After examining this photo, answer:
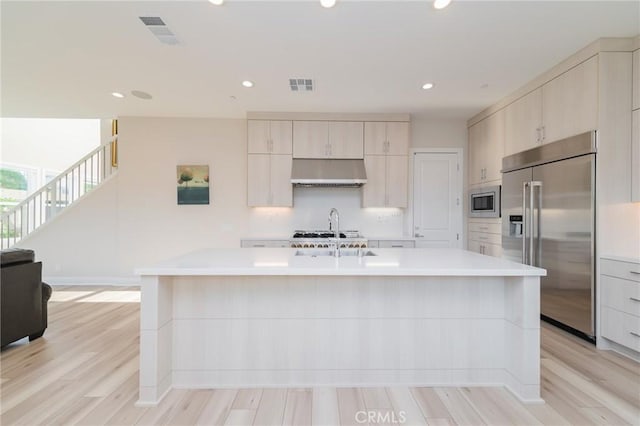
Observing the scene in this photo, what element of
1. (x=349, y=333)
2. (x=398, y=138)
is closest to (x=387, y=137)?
(x=398, y=138)

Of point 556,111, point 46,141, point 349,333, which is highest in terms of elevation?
point 46,141

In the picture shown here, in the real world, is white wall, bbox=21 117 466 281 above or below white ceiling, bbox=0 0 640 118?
below

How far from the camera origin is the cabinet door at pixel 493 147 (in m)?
4.20

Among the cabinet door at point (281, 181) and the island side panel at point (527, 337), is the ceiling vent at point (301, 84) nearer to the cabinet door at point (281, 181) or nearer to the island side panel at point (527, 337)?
the cabinet door at point (281, 181)

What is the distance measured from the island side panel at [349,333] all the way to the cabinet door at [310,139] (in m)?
2.95

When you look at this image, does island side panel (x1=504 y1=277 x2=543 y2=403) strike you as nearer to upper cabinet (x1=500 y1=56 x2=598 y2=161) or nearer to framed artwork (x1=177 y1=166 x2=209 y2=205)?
upper cabinet (x1=500 y1=56 x2=598 y2=161)

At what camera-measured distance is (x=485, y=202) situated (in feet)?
14.8

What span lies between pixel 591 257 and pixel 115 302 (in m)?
5.40

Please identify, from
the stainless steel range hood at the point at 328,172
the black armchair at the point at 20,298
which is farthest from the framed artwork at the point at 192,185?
the black armchair at the point at 20,298

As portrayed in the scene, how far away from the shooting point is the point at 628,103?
2.71 meters

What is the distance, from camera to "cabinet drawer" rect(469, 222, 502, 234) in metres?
4.22

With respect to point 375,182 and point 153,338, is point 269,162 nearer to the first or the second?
point 375,182

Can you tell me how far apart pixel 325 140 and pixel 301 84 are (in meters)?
1.11

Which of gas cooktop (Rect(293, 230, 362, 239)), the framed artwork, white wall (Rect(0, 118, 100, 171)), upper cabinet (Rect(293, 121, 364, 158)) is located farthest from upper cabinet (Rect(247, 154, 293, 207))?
white wall (Rect(0, 118, 100, 171))
